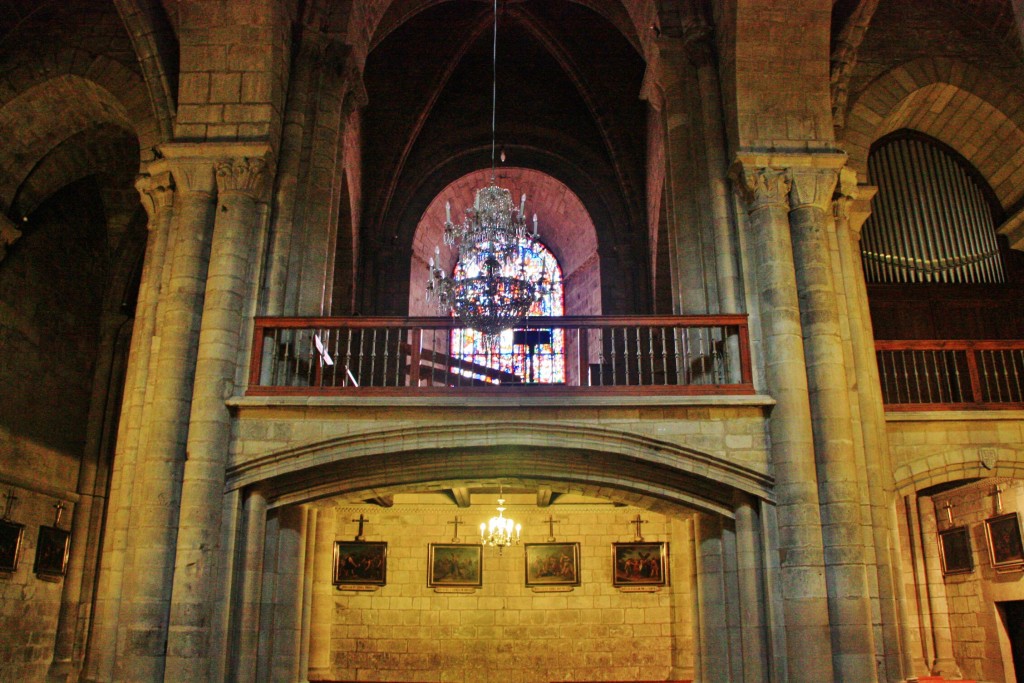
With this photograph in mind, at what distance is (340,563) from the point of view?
45.4 feet

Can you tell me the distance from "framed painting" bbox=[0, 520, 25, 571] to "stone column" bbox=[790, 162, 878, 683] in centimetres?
1115

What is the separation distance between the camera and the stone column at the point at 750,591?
8609 mm

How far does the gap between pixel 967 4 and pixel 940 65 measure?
955 millimetres

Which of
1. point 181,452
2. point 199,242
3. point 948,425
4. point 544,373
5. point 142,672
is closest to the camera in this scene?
point 142,672

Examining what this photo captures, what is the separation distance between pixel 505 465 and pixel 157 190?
5.22 metres

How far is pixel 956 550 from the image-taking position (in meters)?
13.0

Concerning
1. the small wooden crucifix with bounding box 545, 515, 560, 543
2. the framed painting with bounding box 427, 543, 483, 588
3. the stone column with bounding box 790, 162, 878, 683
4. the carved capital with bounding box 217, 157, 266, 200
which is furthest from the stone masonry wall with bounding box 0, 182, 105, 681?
the stone column with bounding box 790, 162, 878, 683

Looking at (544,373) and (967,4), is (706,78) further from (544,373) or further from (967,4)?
(544,373)

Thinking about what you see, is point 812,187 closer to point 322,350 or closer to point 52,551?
point 322,350

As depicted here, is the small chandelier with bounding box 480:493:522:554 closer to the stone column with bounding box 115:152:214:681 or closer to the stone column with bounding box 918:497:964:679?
the stone column with bounding box 115:152:214:681

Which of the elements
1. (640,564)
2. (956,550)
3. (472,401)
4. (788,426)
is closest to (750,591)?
(788,426)

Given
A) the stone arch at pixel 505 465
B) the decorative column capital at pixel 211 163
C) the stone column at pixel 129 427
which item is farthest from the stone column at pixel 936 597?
the stone column at pixel 129 427

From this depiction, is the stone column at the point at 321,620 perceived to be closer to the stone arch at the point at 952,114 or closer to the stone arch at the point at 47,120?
the stone arch at the point at 47,120

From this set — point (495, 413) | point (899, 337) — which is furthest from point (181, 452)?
point (899, 337)
